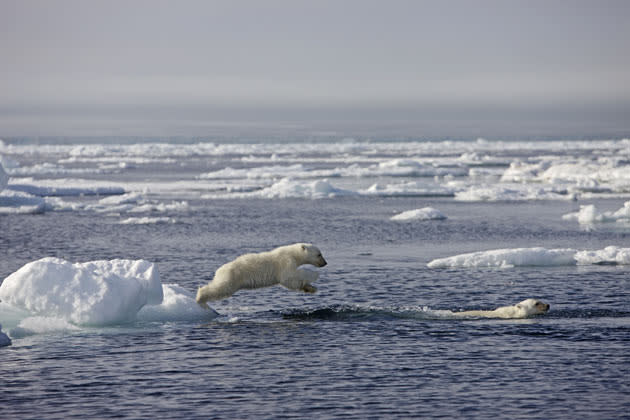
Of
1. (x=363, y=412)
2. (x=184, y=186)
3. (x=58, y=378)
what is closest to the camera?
(x=363, y=412)

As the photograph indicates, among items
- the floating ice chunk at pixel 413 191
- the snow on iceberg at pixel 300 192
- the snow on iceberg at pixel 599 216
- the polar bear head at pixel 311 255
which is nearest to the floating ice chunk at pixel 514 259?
the polar bear head at pixel 311 255

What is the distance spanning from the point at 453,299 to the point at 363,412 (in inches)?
294

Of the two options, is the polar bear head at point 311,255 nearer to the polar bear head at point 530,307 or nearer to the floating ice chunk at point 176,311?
the floating ice chunk at point 176,311

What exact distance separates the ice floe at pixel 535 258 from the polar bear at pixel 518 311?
243 inches

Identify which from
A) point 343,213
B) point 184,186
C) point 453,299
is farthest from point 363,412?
point 184,186

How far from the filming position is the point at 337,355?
40.6 ft

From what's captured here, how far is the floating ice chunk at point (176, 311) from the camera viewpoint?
1443 centimetres

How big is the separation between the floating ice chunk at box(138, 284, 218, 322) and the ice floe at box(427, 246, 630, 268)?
8.38m

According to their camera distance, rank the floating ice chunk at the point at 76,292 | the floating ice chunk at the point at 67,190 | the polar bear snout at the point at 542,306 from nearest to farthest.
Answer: the floating ice chunk at the point at 76,292, the polar bear snout at the point at 542,306, the floating ice chunk at the point at 67,190

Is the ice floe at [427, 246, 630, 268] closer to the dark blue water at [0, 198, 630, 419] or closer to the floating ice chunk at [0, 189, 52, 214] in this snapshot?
the dark blue water at [0, 198, 630, 419]

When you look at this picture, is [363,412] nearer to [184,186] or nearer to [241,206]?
[241,206]

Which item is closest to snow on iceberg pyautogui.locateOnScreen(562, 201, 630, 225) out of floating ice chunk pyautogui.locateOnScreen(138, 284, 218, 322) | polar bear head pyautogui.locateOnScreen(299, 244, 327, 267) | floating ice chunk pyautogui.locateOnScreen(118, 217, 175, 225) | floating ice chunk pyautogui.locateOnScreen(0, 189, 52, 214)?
floating ice chunk pyautogui.locateOnScreen(118, 217, 175, 225)

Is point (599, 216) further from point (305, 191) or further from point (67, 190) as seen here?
point (67, 190)

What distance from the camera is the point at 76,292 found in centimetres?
1333
